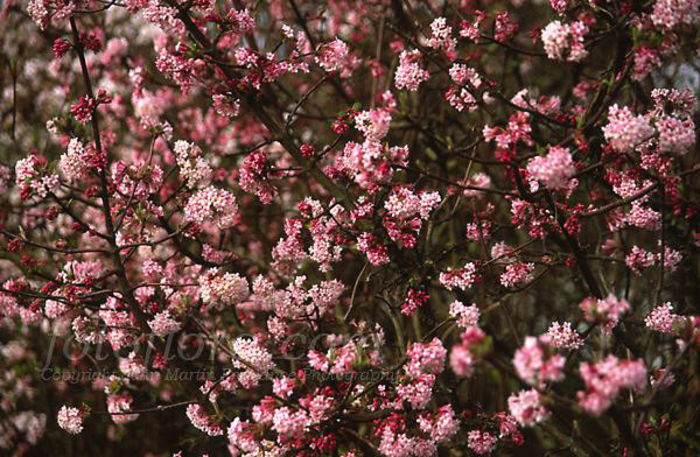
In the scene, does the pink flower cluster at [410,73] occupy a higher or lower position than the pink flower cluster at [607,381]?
higher

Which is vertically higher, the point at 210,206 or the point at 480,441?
the point at 210,206

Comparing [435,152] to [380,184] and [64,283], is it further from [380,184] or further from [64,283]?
[64,283]

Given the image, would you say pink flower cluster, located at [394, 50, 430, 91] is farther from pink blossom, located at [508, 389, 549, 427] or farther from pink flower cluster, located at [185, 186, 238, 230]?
pink blossom, located at [508, 389, 549, 427]

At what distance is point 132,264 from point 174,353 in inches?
113

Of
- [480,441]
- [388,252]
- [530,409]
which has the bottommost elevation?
[530,409]

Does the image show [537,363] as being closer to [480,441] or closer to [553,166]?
[553,166]

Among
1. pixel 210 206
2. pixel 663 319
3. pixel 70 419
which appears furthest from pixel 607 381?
pixel 70 419

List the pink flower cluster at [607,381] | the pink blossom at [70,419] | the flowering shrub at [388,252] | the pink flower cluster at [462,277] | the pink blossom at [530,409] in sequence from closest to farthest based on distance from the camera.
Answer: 1. the pink flower cluster at [607,381]
2. the pink blossom at [530,409]
3. the flowering shrub at [388,252]
4. the pink flower cluster at [462,277]
5. the pink blossom at [70,419]

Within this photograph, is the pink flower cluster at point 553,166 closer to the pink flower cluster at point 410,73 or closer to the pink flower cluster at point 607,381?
the pink flower cluster at point 607,381

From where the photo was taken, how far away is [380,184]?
368 centimetres

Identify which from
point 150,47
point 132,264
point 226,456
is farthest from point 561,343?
point 150,47

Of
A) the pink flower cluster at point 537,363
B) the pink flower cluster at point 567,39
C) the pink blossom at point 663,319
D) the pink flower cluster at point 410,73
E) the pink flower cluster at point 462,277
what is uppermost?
the pink flower cluster at point 410,73

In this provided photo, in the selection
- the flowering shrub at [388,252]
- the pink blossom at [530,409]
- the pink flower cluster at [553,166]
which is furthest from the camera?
the flowering shrub at [388,252]

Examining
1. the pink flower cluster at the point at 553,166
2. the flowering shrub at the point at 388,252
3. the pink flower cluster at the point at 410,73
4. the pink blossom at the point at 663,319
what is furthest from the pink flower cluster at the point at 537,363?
the pink flower cluster at the point at 410,73
